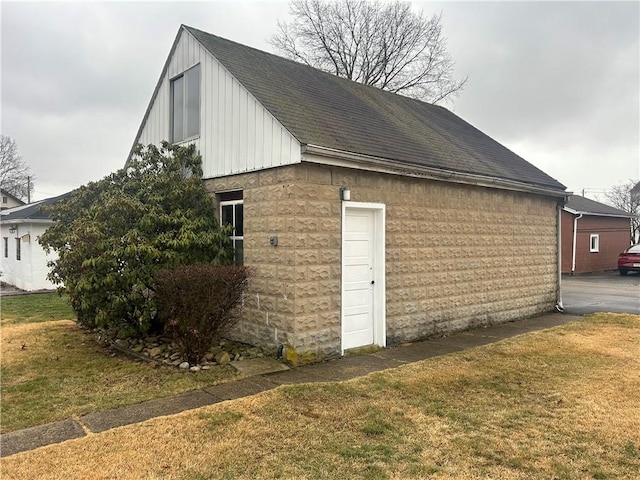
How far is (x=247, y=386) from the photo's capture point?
216 inches

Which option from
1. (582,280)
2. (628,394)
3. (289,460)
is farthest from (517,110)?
(289,460)

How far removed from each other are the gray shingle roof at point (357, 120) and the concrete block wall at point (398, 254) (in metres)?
0.50

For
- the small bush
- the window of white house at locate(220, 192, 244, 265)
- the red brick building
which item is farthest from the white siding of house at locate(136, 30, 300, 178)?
the red brick building

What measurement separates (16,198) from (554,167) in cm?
5286

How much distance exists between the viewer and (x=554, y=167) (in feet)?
123

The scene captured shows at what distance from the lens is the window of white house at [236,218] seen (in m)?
7.73

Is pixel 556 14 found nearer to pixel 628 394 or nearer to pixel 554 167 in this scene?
pixel 628 394

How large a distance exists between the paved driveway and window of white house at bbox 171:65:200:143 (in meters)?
10.3

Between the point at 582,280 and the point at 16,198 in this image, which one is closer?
the point at 582,280

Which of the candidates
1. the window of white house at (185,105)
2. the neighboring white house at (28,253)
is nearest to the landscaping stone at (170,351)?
→ the window of white house at (185,105)

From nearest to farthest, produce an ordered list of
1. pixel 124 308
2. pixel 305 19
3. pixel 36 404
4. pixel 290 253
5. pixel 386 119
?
pixel 36 404
pixel 290 253
pixel 124 308
pixel 386 119
pixel 305 19

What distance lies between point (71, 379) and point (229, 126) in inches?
177

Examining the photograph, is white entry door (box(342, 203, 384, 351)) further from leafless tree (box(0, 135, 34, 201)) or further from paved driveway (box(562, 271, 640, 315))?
leafless tree (box(0, 135, 34, 201))

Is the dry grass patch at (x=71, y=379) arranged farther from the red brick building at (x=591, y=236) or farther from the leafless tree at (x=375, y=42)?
the red brick building at (x=591, y=236)
